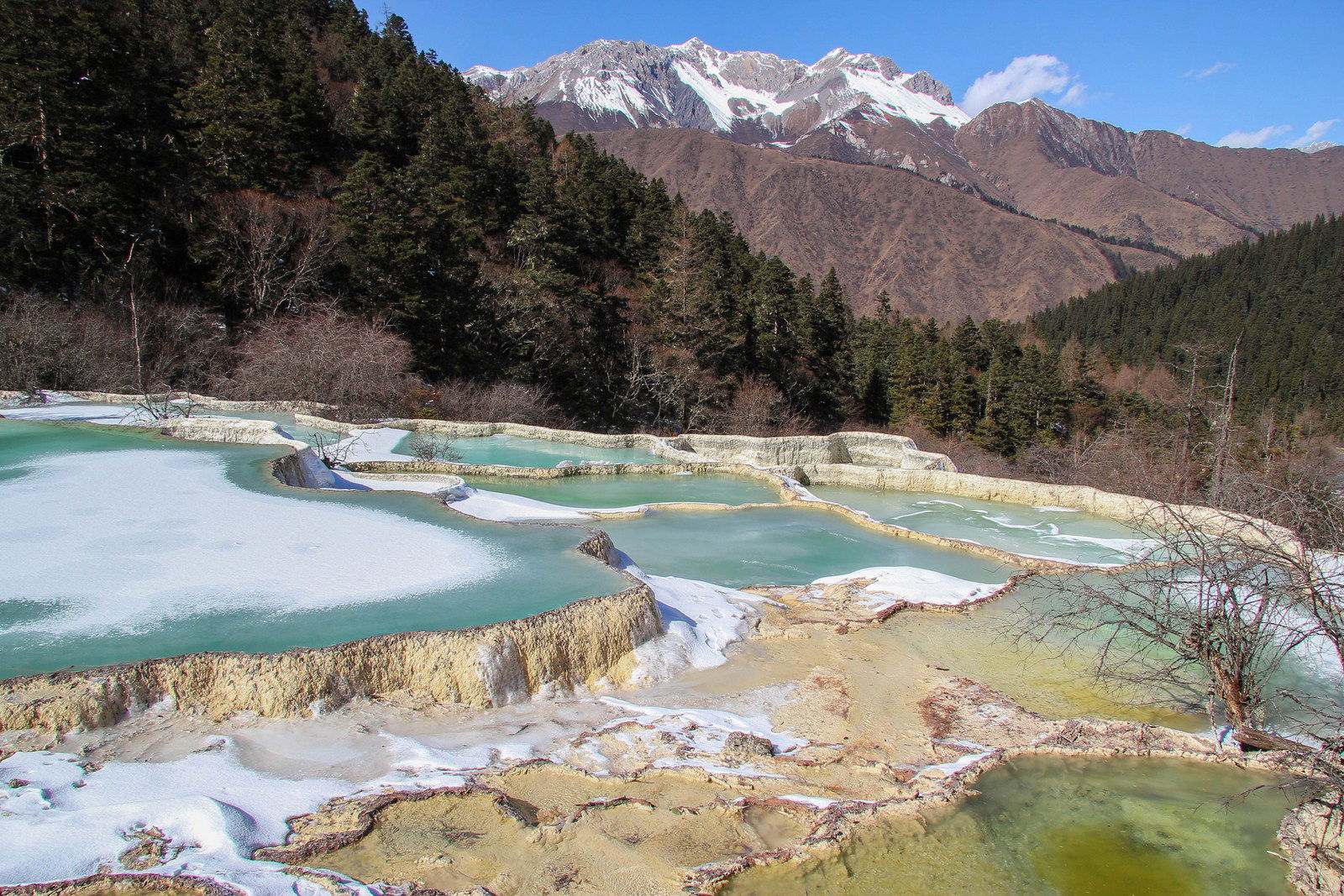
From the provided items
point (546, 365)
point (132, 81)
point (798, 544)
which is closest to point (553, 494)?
point (798, 544)

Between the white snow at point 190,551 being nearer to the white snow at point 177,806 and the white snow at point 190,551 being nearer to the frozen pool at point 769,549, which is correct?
the white snow at point 177,806

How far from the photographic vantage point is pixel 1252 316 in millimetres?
66562

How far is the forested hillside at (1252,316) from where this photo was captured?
55.7m

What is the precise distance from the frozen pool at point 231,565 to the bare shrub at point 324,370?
30.3 feet

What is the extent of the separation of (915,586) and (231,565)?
7348 millimetres

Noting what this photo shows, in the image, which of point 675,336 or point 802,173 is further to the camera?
point 802,173

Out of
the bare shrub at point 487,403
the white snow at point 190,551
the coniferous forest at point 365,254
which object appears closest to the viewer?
the white snow at point 190,551

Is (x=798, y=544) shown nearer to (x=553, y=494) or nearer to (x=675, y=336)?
(x=553, y=494)

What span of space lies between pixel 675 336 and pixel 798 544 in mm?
19504

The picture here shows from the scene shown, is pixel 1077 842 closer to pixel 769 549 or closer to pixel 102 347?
pixel 769 549

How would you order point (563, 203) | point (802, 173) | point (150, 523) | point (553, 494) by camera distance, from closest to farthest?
point (150, 523)
point (553, 494)
point (563, 203)
point (802, 173)

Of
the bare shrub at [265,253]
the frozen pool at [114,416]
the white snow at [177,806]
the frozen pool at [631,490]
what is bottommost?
the white snow at [177,806]

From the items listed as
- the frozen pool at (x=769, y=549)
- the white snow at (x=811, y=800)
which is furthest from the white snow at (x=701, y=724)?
the frozen pool at (x=769, y=549)

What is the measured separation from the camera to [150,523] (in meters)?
7.70
